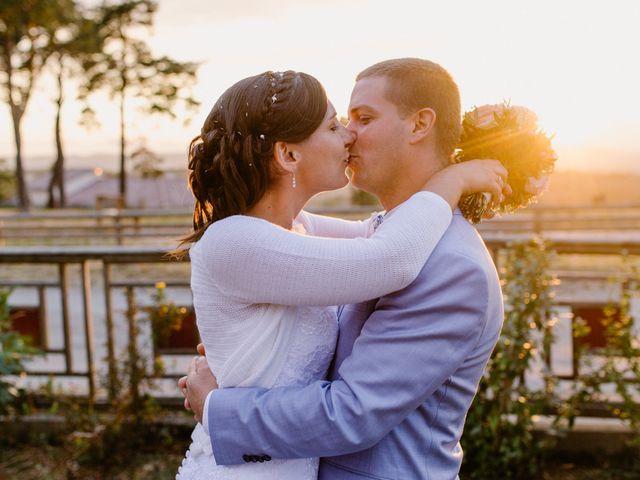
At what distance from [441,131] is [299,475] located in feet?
3.62

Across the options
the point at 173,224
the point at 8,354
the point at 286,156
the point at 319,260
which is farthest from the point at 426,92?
the point at 173,224

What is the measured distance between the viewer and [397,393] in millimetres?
1681

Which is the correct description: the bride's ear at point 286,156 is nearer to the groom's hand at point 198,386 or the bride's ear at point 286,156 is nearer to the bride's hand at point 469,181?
the bride's hand at point 469,181

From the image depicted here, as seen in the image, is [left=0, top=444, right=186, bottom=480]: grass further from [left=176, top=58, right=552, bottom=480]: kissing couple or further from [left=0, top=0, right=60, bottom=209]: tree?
[left=0, top=0, right=60, bottom=209]: tree

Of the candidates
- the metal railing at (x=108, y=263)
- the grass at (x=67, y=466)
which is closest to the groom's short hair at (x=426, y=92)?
the metal railing at (x=108, y=263)

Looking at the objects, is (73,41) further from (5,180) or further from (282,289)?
(282,289)

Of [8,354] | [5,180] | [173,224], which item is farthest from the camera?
[5,180]

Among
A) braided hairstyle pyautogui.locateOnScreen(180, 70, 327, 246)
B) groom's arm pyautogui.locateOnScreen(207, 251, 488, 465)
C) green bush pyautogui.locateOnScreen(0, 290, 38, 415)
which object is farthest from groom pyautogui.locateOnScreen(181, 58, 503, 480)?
green bush pyautogui.locateOnScreen(0, 290, 38, 415)

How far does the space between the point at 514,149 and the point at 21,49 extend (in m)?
33.1

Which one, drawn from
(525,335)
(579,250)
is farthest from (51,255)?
(579,250)

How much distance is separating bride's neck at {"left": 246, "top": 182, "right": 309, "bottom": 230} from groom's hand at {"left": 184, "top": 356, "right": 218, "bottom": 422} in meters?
0.49

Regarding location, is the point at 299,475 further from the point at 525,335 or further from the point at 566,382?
the point at 566,382

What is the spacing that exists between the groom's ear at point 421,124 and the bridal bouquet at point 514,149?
0.47 feet

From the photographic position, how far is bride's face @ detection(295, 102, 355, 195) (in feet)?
6.57
